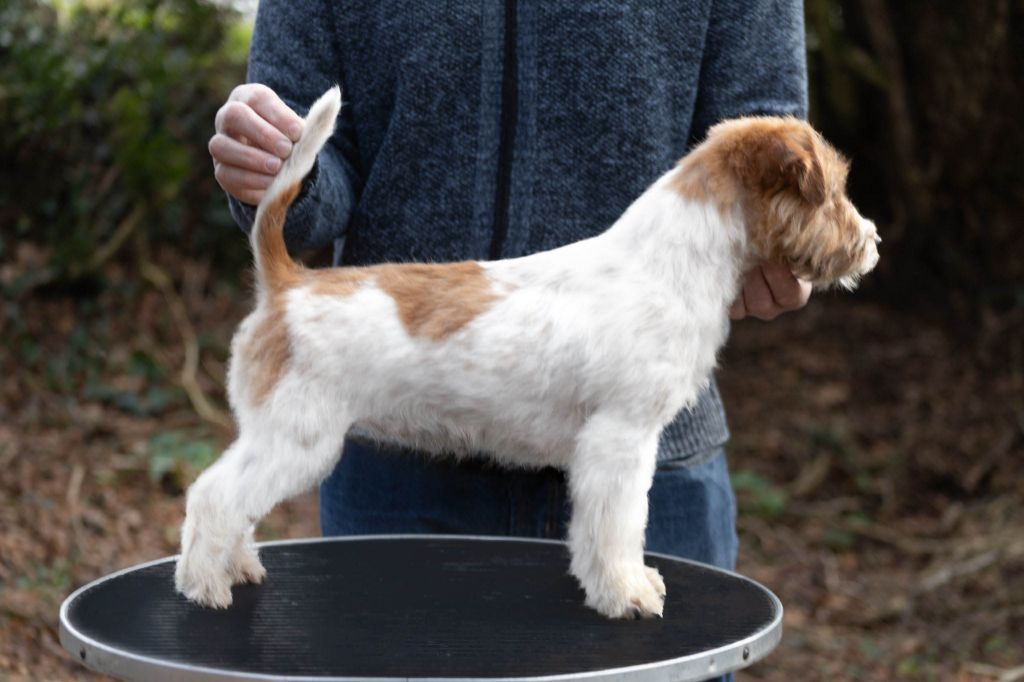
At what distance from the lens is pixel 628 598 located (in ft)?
6.92

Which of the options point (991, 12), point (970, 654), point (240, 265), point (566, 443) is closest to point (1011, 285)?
point (991, 12)

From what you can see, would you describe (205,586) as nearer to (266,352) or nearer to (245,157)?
(266,352)

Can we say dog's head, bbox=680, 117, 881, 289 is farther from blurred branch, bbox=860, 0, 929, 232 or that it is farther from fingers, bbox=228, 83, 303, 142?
blurred branch, bbox=860, 0, 929, 232

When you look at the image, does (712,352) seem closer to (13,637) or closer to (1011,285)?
(13,637)

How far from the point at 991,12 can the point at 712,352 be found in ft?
19.3

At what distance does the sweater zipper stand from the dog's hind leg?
2.28 feet

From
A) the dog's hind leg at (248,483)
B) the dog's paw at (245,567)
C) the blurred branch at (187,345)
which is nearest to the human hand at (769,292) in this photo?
the dog's hind leg at (248,483)

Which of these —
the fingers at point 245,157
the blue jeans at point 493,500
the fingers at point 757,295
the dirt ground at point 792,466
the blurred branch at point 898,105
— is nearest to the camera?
the fingers at point 245,157

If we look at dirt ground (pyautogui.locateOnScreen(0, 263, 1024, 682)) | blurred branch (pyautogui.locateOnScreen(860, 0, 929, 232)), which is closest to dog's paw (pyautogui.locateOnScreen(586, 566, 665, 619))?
dirt ground (pyautogui.locateOnScreen(0, 263, 1024, 682))

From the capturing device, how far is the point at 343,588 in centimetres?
233

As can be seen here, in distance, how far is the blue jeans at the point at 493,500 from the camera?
8.91ft

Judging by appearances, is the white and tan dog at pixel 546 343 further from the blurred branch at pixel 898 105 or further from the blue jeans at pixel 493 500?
the blurred branch at pixel 898 105

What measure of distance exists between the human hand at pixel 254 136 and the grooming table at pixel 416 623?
2.53ft

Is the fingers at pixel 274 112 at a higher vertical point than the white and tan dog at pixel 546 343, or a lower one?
higher
